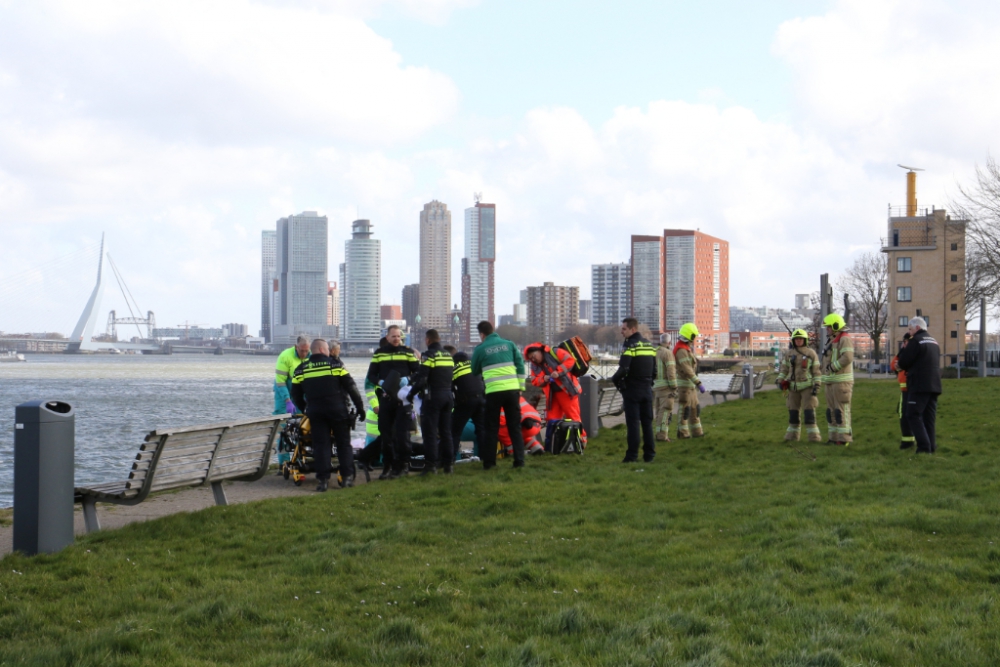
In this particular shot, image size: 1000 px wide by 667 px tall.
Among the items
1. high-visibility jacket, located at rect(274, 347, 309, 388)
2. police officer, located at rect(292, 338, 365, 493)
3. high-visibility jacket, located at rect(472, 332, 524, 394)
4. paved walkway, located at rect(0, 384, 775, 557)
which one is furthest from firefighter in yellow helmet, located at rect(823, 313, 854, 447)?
high-visibility jacket, located at rect(274, 347, 309, 388)

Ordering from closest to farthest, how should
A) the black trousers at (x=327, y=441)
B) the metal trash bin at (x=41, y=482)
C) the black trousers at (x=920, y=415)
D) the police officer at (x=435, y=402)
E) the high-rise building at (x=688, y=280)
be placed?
the metal trash bin at (x=41, y=482) < the black trousers at (x=327, y=441) < the police officer at (x=435, y=402) < the black trousers at (x=920, y=415) < the high-rise building at (x=688, y=280)

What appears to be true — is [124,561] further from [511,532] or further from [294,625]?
[511,532]

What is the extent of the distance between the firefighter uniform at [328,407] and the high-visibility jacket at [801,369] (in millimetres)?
6594

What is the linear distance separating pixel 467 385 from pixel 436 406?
685mm

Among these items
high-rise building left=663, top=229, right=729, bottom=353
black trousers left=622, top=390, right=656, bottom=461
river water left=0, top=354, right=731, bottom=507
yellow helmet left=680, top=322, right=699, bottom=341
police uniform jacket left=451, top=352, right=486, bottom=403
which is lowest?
river water left=0, top=354, right=731, bottom=507

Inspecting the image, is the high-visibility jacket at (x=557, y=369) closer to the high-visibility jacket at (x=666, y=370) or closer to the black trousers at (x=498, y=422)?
the black trousers at (x=498, y=422)

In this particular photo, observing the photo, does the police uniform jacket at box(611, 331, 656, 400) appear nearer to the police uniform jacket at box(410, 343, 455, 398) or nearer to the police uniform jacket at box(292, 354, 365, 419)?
the police uniform jacket at box(410, 343, 455, 398)

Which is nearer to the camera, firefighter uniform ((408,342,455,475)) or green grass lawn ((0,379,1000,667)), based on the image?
green grass lawn ((0,379,1000,667))

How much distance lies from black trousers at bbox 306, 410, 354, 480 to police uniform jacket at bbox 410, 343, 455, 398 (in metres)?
0.95

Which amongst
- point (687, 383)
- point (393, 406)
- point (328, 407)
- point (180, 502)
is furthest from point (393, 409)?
point (687, 383)

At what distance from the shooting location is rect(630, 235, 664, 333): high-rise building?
627ft

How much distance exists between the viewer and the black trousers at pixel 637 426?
39.4 feet

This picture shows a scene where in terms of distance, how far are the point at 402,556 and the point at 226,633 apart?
1852 mm

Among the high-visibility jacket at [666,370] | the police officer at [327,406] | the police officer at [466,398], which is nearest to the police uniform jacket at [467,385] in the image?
the police officer at [466,398]
